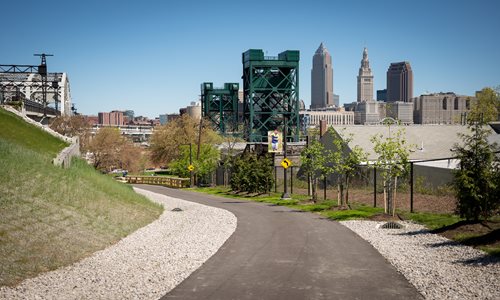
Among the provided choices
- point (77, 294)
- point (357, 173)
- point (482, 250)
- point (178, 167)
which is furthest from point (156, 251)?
point (178, 167)

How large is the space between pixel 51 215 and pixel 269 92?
107m

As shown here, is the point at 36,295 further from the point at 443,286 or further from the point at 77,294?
the point at 443,286

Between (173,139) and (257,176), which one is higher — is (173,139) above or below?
above

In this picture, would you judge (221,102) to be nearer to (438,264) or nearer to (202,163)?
(202,163)

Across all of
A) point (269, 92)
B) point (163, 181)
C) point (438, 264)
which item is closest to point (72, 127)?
point (163, 181)

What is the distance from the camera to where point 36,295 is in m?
11.4

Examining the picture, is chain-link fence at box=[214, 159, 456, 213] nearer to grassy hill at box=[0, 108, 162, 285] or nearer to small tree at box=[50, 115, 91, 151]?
grassy hill at box=[0, 108, 162, 285]

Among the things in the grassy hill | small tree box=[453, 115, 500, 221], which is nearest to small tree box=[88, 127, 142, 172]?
the grassy hill

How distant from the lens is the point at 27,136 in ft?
119

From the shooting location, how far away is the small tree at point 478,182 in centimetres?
1775

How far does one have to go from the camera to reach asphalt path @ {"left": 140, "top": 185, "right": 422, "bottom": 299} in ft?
38.5

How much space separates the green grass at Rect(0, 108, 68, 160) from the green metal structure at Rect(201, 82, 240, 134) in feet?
353

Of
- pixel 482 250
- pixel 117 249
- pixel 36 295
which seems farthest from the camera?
pixel 117 249

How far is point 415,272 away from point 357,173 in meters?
30.2
